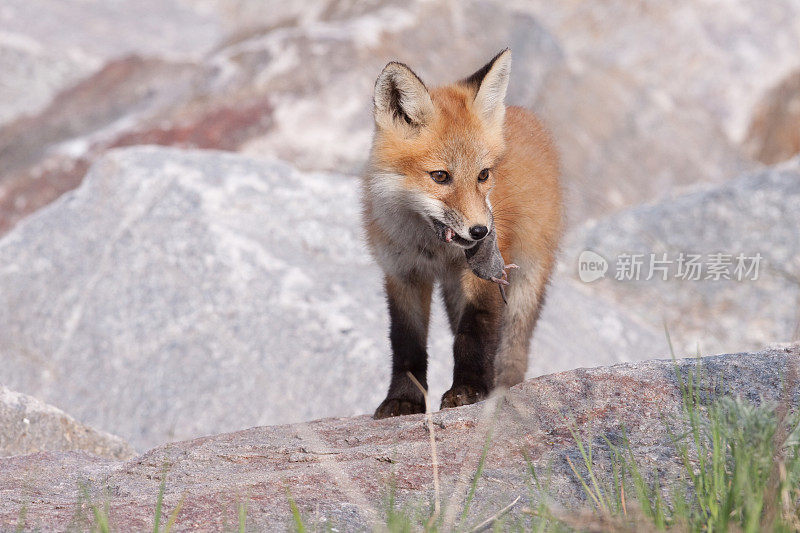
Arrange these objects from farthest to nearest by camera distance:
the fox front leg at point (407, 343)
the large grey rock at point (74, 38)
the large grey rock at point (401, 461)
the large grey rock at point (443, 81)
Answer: the large grey rock at point (74, 38), the large grey rock at point (443, 81), the fox front leg at point (407, 343), the large grey rock at point (401, 461)

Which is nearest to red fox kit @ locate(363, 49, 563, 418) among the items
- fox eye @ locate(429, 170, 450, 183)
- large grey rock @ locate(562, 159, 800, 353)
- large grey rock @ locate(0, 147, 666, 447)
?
fox eye @ locate(429, 170, 450, 183)

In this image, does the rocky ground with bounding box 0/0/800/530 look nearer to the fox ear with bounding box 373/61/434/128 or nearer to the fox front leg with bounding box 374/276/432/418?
the fox front leg with bounding box 374/276/432/418

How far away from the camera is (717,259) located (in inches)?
312

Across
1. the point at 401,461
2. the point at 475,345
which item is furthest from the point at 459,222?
the point at 401,461

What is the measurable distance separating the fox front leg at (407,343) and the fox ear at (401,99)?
775 mm

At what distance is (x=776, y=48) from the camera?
44.0 ft

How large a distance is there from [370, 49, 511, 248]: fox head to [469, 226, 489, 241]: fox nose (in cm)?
6

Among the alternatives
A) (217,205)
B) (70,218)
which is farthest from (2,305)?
(217,205)

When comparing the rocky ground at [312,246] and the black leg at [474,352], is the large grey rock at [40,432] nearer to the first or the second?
the rocky ground at [312,246]

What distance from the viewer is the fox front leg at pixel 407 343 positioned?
3.87 m

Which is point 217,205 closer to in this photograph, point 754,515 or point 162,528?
point 162,528

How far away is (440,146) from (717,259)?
513cm

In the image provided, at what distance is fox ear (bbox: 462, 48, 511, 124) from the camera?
12.8 ft

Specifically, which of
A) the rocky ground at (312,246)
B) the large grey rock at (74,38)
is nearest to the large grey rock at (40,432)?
the rocky ground at (312,246)
